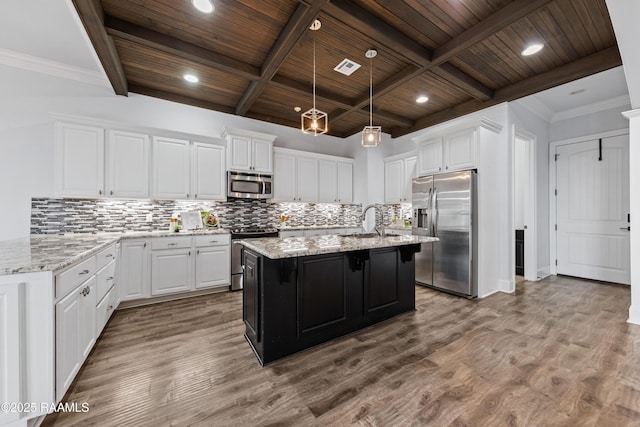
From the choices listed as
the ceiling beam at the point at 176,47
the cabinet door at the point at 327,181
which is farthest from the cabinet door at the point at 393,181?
the ceiling beam at the point at 176,47

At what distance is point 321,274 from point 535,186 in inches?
183

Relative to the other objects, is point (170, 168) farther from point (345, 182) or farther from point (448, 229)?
point (448, 229)

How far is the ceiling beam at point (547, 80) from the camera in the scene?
3.01m

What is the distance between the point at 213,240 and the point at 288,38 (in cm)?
287

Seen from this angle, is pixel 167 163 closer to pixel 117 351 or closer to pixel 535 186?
pixel 117 351

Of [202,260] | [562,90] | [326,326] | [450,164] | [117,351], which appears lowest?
[117,351]

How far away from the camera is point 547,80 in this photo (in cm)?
347

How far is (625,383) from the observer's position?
1.79 metres

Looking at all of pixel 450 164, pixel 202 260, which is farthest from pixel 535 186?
pixel 202 260

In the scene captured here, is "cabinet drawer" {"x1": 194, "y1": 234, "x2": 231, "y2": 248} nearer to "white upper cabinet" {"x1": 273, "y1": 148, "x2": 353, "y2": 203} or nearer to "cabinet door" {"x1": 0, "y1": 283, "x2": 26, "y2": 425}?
"white upper cabinet" {"x1": 273, "y1": 148, "x2": 353, "y2": 203}

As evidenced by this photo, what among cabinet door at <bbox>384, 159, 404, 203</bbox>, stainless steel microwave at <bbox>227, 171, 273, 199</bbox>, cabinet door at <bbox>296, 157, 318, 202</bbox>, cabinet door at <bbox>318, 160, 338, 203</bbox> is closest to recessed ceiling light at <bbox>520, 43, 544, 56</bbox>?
cabinet door at <bbox>384, 159, 404, 203</bbox>

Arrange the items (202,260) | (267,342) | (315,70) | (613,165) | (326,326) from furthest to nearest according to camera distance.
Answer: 1. (613,165)
2. (202,260)
3. (315,70)
4. (326,326)
5. (267,342)

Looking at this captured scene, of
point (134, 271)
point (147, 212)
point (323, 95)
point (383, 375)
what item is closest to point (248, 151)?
point (323, 95)

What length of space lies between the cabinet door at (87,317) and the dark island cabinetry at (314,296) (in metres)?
1.21
